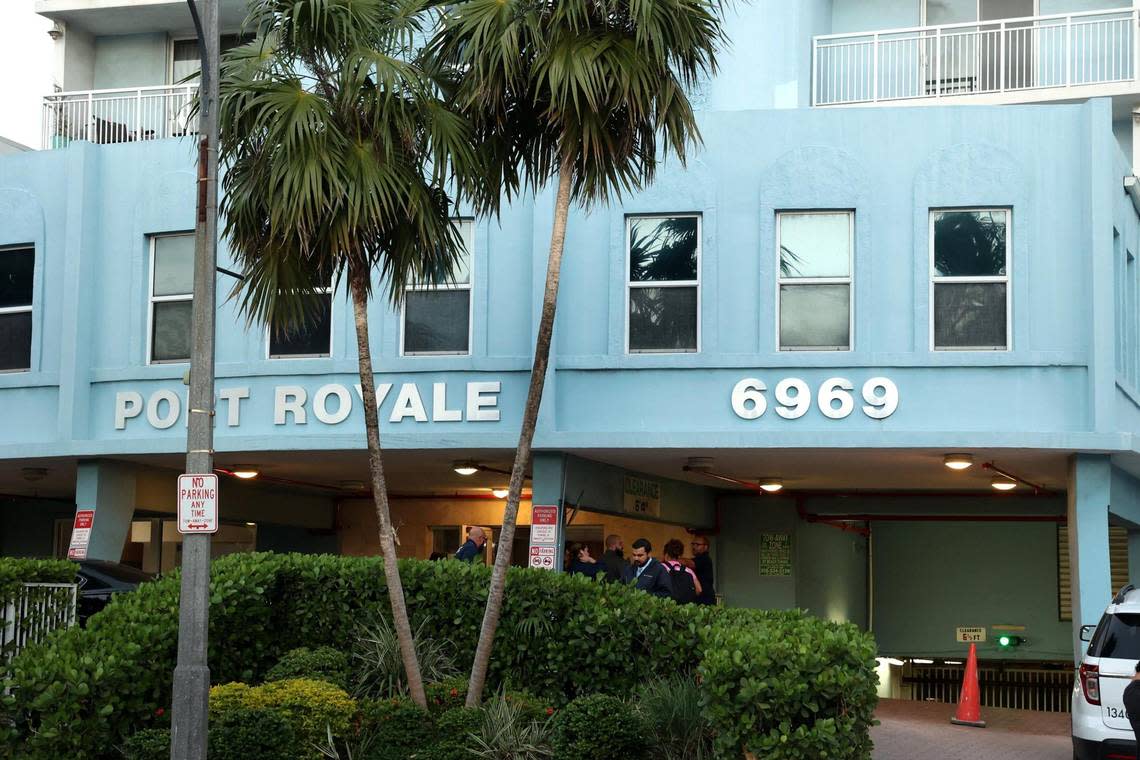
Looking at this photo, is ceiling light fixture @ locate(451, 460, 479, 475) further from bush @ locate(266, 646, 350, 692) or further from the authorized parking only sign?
the authorized parking only sign

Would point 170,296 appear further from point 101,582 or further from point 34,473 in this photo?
point 34,473

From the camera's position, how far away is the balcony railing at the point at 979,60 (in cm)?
2295

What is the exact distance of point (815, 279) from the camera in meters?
17.0

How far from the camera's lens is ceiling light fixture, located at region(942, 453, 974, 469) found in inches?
667

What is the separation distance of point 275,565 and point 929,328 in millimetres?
7630

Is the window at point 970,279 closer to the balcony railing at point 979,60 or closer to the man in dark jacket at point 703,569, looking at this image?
the man in dark jacket at point 703,569

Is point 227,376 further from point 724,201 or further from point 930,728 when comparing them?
point 930,728

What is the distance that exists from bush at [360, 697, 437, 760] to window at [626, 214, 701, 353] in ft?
20.7

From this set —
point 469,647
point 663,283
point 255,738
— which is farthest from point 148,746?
point 663,283

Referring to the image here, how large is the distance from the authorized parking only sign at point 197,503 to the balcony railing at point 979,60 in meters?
13.7

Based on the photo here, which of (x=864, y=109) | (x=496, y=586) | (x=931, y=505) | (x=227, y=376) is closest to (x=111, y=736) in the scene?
(x=496, y=586)

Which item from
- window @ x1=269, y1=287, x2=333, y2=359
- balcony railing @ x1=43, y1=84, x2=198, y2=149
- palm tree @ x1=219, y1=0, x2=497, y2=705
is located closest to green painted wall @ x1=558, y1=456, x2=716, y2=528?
window @ x1=269, y1=287, x2=333, y2=359

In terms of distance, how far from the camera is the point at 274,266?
12.5 meters

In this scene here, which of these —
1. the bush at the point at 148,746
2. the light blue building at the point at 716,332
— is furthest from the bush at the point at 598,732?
the light blue building at the point at 716,332
